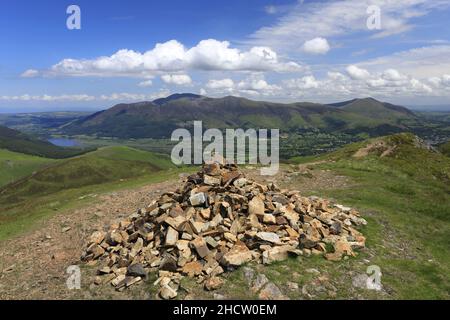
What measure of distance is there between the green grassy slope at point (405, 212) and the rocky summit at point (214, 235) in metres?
2.29

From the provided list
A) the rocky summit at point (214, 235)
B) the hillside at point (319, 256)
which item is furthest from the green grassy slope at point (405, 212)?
the rocky summit at point (214, 235)

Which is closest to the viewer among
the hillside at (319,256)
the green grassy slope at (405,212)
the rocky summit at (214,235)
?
the hillside at (319,256)

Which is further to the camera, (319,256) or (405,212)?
(405,212)

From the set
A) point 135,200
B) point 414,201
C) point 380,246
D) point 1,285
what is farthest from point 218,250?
point 414,201

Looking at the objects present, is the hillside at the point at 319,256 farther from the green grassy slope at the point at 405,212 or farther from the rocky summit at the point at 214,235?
the rocky summit at the point at 214,235

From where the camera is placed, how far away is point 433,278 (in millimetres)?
19109

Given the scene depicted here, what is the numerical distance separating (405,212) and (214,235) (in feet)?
60.3

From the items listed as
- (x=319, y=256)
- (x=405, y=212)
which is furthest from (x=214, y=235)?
(x=405, y=212)

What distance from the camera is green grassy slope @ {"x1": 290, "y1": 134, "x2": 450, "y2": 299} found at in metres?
19.1

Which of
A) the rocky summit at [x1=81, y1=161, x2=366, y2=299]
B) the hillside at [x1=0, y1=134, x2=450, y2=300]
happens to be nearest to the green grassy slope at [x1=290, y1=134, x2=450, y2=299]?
the hillside at [x1=0, y1=134, x2=450, y2=300]

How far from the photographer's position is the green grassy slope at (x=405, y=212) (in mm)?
19125

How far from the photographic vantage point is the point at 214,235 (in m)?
20.9

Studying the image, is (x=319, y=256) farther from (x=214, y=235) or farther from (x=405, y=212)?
(x=405, y=212)
